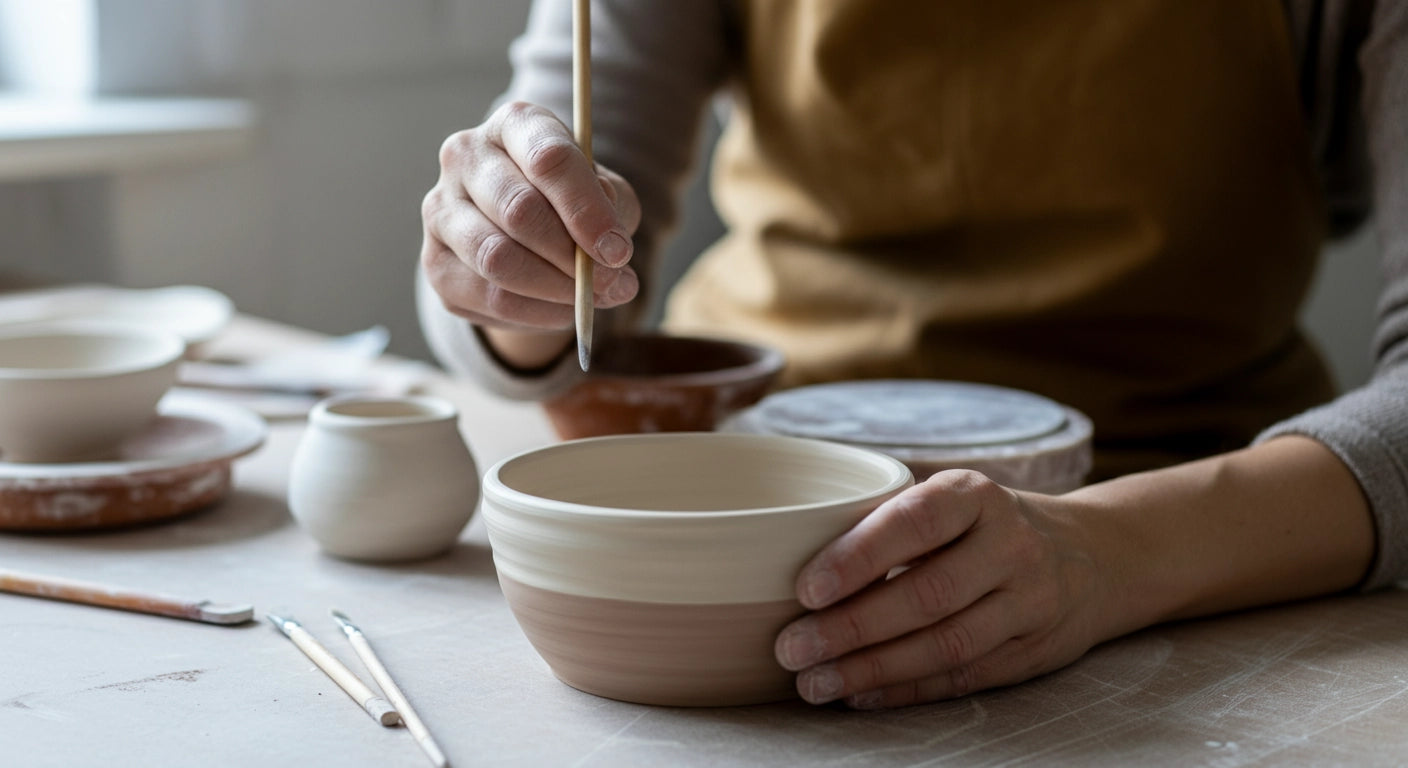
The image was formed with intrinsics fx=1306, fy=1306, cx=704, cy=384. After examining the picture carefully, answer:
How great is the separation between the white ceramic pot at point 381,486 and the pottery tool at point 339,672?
98 mm

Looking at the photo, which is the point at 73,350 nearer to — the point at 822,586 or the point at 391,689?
the point at 391,689

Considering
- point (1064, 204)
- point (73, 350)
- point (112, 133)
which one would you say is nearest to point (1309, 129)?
point (1064, 204)

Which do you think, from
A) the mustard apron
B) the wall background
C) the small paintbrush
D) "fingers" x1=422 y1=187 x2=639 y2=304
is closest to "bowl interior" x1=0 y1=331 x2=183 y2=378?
"fingers" x1=422 y1=187 x2=639 y2=304

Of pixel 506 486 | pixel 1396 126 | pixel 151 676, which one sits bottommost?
pixel 151 676

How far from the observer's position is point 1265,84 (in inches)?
45.2


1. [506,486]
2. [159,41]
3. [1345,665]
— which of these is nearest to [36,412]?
[506,486]

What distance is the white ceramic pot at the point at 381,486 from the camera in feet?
2.77

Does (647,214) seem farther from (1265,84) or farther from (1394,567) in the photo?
(1394,567)

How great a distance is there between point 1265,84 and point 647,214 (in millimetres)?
577

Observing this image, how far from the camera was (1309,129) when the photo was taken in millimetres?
1215

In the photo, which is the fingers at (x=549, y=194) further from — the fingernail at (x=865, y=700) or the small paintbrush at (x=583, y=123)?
the fingernail at (x=865, y=700)

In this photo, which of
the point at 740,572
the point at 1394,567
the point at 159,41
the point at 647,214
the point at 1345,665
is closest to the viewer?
the point at 740,572

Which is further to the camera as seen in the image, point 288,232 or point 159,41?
point 288,232

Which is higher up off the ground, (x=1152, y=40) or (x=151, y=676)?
(x=1152, y=40)
